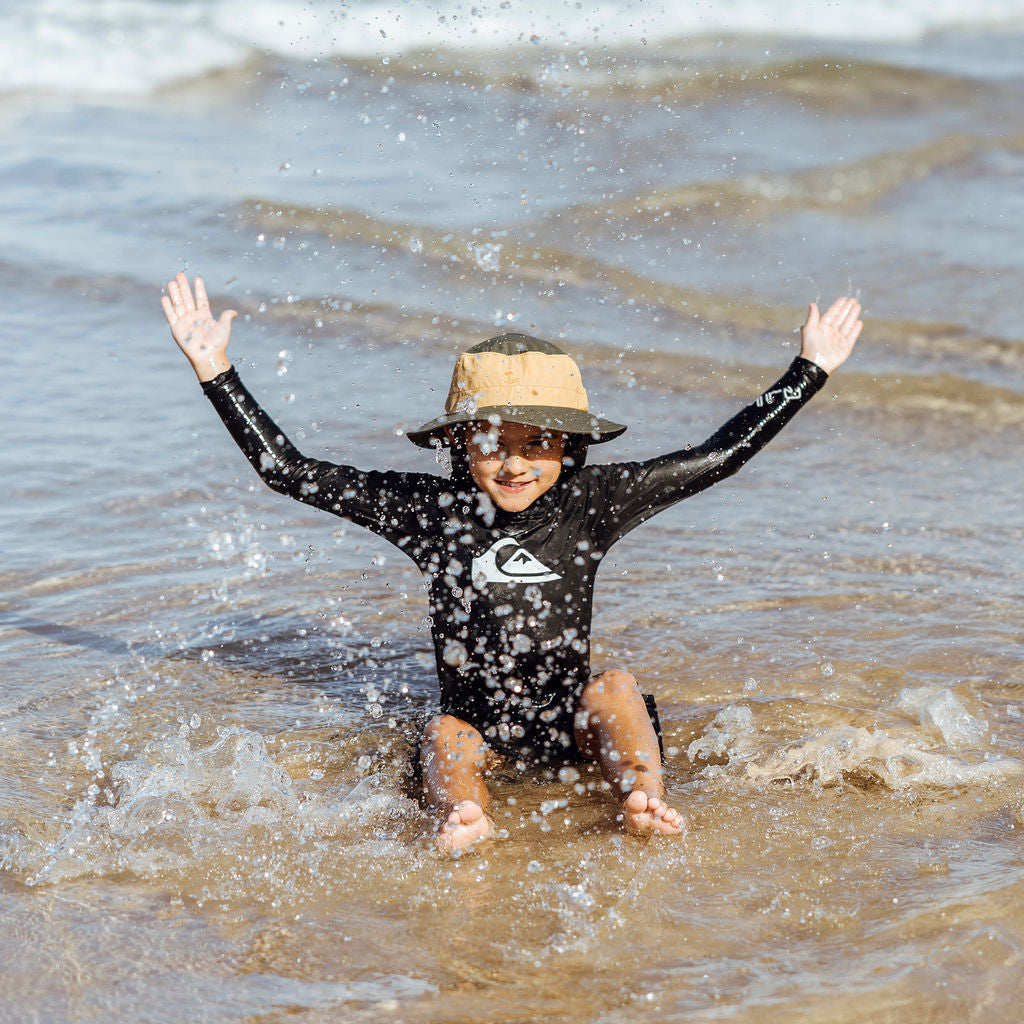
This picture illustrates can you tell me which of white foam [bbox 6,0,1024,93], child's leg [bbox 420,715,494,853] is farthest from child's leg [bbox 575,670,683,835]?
white foam [bbox 6,0,1024,93]

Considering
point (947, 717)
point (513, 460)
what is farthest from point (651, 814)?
point (947, 717)

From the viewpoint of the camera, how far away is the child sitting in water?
3348 millimetres

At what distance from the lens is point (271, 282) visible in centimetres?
822

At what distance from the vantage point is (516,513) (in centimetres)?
344

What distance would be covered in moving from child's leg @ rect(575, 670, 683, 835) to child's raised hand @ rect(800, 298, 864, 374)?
97cm

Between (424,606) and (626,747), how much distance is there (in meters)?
1.52

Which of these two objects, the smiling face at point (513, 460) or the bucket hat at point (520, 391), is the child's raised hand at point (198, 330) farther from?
the smiling face at point (513, 460)

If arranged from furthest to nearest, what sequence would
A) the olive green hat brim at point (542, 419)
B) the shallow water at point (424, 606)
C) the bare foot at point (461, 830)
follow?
the olive green hat brim at point (542, 419) → the bare foot at point (461, 830) → the shallow water at point (424, 606)

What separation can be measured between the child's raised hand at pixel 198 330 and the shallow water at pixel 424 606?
1.01 meters

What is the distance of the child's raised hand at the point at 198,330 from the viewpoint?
3467mm

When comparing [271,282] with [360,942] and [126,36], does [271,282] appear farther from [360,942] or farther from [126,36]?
[126,36]

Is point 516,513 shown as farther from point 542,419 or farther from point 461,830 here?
point 461,830

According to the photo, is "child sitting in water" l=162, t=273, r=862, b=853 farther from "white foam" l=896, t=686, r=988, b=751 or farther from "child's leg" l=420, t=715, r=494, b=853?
"white foam" l=896, t=686, r=988, b=751

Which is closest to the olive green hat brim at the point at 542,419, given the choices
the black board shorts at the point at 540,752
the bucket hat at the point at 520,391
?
the bucket hat at the point at 520,391
